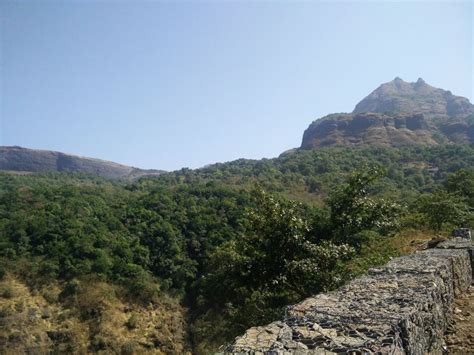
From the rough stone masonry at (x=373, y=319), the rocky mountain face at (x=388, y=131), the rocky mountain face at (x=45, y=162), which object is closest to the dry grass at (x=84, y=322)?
the rough stone masonry at (x=373, y=319)

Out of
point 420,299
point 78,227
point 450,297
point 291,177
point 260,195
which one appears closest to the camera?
point 420,299

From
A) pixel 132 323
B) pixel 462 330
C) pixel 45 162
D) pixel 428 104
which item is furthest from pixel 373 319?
pixel 428 104

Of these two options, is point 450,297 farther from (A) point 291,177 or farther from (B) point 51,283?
(A) point 291,177

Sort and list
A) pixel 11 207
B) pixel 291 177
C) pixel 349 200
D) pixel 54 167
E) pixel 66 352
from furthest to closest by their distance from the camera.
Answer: pixel 54 167
pixel 291 177
pixel 11 207
pixel 66 352
pixel 349 200

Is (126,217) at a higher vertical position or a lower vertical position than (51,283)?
higher

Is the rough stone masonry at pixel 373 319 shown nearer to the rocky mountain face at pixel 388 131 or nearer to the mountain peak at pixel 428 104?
the rocky mountain face at pixel 388 131

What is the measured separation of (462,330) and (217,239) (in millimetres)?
36009

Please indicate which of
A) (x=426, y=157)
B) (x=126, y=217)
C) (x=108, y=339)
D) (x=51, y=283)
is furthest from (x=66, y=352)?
(x=426, y=157)

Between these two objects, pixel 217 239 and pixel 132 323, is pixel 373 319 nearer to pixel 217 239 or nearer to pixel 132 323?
pixel 132 323

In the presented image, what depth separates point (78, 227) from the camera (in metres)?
37.0

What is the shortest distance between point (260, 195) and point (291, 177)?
53.1m

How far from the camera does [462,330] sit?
4664 millimetres

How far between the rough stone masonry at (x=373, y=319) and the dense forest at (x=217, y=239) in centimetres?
307

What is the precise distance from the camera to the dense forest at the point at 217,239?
916 centimetres
